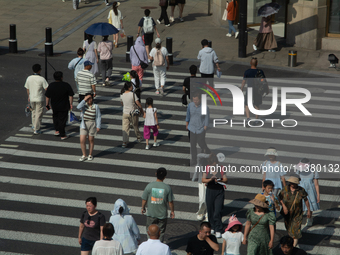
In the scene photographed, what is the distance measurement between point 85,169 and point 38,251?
11.8ft

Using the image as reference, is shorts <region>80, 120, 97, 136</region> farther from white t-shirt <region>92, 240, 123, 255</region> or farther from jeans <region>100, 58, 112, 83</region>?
white t-shirt <region>92, 240, 123, 255</region>

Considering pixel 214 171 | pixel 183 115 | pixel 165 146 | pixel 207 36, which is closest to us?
pixel 214 171

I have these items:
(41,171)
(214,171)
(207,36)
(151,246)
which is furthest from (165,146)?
(207,36)

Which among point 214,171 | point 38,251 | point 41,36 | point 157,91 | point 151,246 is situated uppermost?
point 41,36

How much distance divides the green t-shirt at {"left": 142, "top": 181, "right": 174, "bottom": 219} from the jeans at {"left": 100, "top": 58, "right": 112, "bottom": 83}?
922 centimetres

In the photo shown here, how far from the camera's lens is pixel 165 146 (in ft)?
45.9

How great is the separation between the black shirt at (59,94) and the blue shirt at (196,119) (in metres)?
3.58

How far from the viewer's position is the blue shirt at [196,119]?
40.5 feet

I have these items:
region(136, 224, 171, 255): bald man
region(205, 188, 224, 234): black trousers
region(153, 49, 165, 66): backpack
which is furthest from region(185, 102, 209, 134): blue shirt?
region(136, 224, 171, 255): bald man

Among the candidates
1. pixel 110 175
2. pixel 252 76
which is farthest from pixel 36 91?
pixel 252 76

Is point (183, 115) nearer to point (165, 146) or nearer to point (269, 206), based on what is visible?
point (165, 146)

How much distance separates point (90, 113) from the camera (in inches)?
503

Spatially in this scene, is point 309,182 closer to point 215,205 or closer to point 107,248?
point 215,205

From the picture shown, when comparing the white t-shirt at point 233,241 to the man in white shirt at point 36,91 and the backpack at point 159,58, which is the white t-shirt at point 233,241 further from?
the backpack at point 159,58
